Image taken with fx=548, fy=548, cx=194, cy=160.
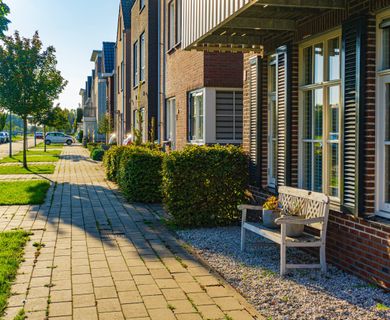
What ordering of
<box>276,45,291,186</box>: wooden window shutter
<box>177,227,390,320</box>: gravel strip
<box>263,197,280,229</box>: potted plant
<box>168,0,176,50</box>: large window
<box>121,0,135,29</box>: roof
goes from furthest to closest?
1. <box>121,0,135,29</box>: roof
2. <box>168,0,176,50</box>: large window
3. <box>276,45,291,186</box>: wooden window shutter
4. <box>263,197,280,229</box>: potted plant
5. <box>177,227,390,320</box>: gravel strip

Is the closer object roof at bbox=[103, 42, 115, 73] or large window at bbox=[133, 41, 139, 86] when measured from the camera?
large window at bbox=[133, 41, 139, 86]

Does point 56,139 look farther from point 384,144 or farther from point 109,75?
point 384,144

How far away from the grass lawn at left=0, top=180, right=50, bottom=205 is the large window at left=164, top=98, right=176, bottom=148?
4.18 meters

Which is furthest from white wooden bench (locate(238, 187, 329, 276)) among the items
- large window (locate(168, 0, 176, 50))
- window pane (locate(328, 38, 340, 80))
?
large window (locate(168, 0, 176, 50))

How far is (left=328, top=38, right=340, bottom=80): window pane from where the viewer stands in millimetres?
7089

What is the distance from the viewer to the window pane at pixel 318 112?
758 cm

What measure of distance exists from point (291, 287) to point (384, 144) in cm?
190

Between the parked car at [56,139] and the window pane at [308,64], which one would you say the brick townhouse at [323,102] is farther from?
the parked car at [56,139]

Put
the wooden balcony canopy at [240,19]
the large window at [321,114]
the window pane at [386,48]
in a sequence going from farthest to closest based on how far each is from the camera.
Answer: the large window at [321,114]
the wooden balcony canopy at [240,19]
the window pane at [386,48]

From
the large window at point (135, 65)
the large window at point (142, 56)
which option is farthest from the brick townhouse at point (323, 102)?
the large window at point (135, 65)

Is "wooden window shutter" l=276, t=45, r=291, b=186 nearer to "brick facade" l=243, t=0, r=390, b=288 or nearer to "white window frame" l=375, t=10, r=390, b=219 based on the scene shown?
"brick facade" l=243, t=0, r=390, b=288

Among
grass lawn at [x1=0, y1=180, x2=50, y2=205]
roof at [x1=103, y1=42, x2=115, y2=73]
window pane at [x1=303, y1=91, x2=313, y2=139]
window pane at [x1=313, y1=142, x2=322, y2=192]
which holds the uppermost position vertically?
roof at [x1=103, y1=42, x2=115, y2=73]

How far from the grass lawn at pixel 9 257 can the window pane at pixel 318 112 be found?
4.39m

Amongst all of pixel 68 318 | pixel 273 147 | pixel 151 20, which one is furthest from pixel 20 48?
pixel 68 318
